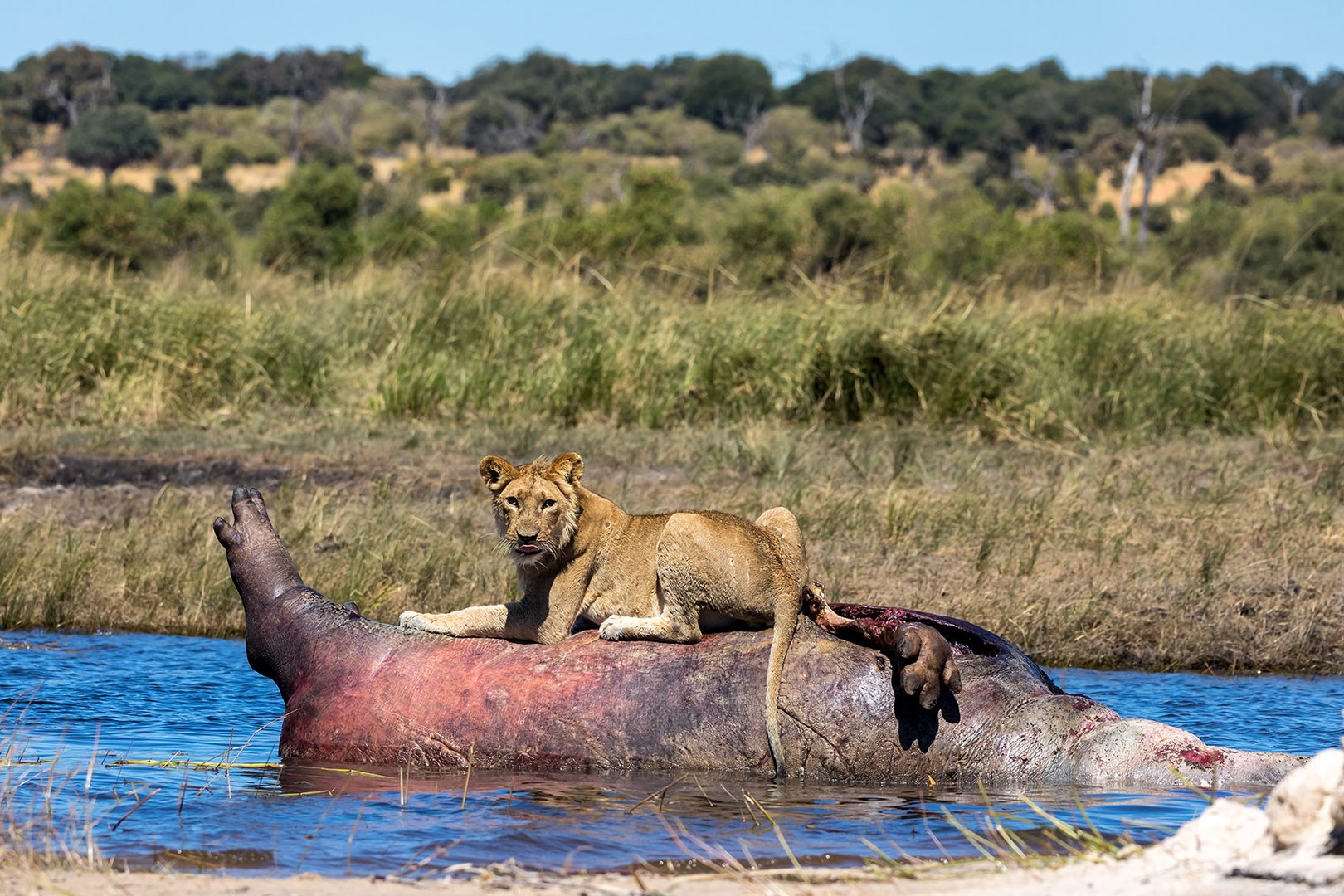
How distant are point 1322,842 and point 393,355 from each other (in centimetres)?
1133

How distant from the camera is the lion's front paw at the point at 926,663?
5195 mm

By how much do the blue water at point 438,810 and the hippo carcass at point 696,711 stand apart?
8 cm

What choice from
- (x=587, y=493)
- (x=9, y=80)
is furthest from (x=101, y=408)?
(x=9, y=80)

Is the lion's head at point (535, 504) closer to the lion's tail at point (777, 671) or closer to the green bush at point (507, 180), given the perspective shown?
Answer: the lion's tail at point (777, 671)

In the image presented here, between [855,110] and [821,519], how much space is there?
197 feet

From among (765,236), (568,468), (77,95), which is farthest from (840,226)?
(77,95)

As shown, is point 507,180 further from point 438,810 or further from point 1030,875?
point 1030,875

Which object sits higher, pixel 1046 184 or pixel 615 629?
pixel 1046 184

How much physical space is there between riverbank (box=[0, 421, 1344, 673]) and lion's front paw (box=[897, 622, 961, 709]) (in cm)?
319

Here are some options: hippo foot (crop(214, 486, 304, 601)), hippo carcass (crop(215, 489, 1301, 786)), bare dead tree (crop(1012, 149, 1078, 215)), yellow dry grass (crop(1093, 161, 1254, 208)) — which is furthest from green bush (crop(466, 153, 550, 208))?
hippo carcass (crop(215, 489, 1301, 786))

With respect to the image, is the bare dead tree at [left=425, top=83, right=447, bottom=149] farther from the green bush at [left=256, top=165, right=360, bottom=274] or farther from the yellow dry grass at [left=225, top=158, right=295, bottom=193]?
the green bush at [left=256, top=165, right=360, bottom=274]

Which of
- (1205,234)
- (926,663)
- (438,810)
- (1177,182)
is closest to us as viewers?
(926,663)

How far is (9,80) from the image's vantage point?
242 ft

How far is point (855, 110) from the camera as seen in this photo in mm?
68000
